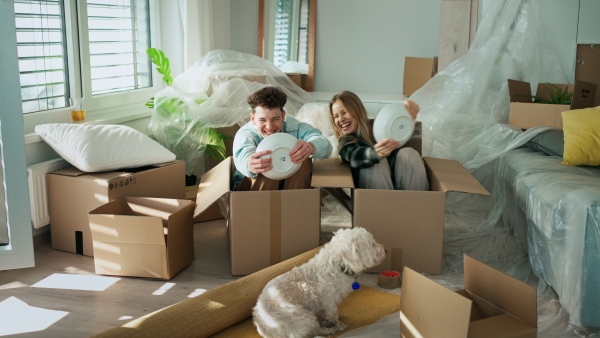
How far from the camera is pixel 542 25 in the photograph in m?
3.48

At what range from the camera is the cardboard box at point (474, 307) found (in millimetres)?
1655

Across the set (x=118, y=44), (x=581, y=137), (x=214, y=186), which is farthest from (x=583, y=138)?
(x=118, y=44)

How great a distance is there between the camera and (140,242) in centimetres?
244

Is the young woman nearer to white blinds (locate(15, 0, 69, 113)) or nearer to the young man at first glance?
the young man

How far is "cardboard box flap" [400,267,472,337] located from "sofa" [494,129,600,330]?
59 centimetres

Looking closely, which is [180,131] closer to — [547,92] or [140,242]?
[140,242]

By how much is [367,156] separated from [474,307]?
86 centimetres

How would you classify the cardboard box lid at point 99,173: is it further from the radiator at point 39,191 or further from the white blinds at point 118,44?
the white blinds at point 118,44

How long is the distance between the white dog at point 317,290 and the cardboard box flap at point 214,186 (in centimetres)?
51

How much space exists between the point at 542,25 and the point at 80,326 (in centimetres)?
289

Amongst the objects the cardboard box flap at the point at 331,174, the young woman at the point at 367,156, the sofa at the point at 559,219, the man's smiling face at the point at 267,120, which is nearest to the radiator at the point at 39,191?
the man's smiling face at the point at 267,120

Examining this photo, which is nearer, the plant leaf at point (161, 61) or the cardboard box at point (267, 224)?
the cardboard box at point (267, 224)

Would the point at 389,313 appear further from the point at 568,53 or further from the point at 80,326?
the point at 568,53

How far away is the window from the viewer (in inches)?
119
